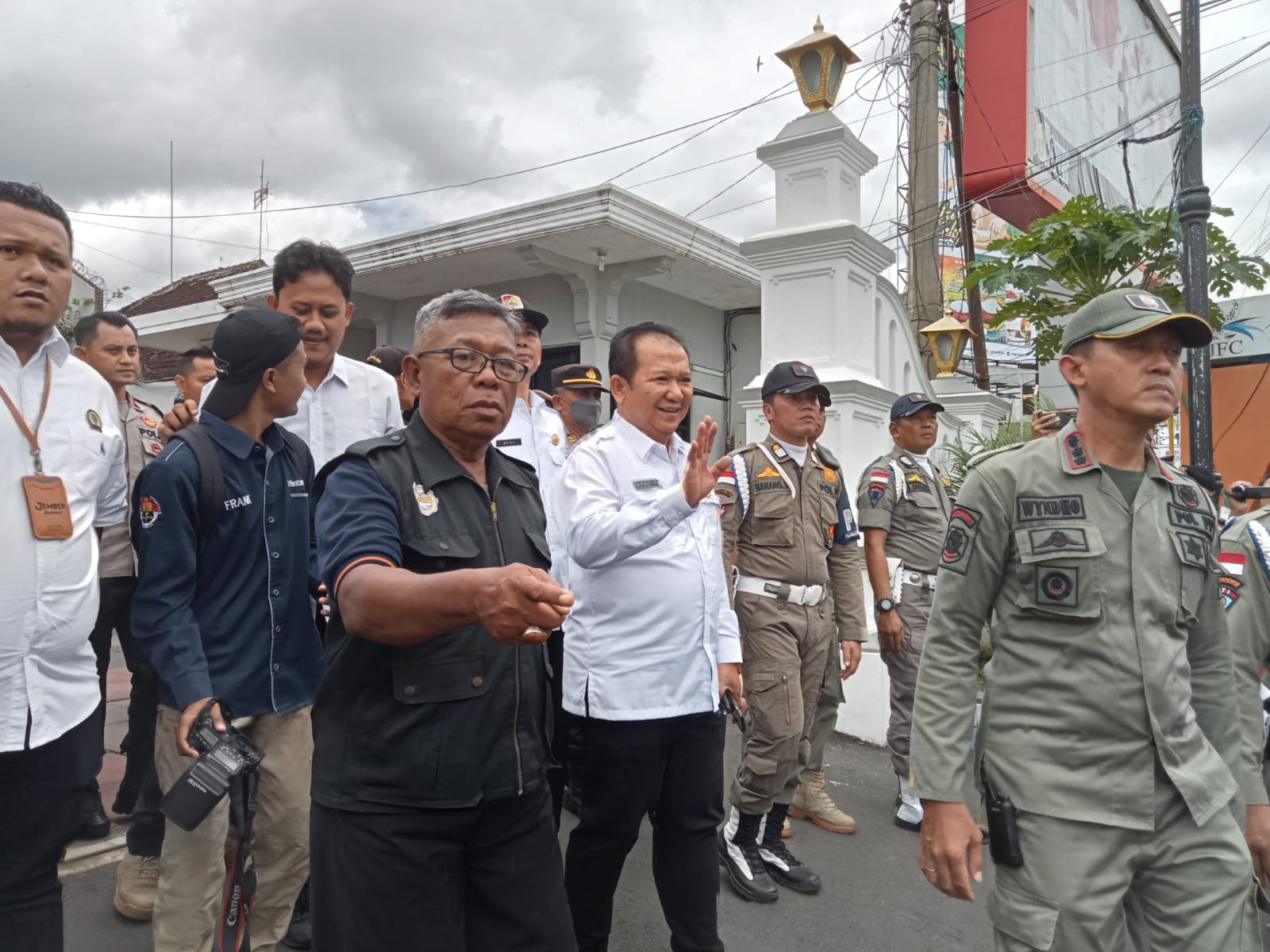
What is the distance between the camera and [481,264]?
34.5 feet

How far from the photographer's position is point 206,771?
209 centimetres

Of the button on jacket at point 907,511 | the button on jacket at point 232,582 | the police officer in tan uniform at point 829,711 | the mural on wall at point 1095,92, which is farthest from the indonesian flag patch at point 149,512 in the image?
the mural on wall at point 1095,92

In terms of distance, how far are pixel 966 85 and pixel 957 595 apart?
1638cm

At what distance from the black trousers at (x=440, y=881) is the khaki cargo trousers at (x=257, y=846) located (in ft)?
2.08

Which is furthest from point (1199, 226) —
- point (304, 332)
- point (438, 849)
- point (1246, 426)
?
point (1246, 426)

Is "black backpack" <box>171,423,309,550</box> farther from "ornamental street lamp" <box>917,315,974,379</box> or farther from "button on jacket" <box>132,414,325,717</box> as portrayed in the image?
"ornamental street lamp" <box>917,315,974,379</box>

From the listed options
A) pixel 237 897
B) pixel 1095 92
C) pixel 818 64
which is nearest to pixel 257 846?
pixel 237 897

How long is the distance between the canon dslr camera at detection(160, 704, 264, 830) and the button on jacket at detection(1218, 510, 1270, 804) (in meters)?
2.72

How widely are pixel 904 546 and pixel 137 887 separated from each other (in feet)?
12.6

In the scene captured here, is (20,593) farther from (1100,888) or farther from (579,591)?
(1100,888)

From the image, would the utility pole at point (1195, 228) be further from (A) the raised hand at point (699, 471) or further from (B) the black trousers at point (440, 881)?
(B) the black trousers at point (440, 881)

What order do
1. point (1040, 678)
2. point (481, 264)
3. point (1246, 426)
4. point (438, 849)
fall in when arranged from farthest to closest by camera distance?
point (1246, 426) → point (481, 264) → point (1040, 678) → point (438, 849)

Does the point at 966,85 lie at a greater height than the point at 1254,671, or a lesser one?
greater

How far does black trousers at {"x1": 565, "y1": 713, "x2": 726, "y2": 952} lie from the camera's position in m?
2.66
